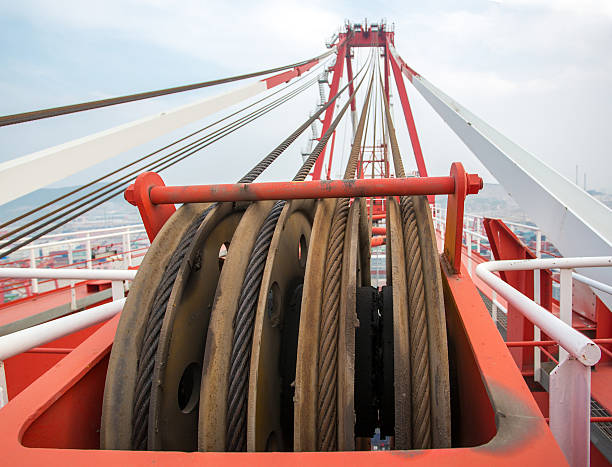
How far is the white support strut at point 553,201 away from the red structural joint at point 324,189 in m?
0.94

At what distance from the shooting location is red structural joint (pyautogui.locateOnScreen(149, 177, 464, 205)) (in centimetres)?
125


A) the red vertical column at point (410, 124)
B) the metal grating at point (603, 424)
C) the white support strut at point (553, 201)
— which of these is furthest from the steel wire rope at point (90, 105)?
the red vertical column at point (410, 124)

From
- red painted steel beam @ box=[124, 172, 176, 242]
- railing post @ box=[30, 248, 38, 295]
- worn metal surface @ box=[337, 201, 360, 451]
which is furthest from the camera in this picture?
railing post @ box=[30, 248, 38, 295]

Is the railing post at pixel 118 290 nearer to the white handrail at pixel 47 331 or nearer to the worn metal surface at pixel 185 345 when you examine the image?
the white handrail at pixel 47 331

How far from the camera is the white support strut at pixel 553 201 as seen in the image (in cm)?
174

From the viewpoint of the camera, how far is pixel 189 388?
51.0 inches

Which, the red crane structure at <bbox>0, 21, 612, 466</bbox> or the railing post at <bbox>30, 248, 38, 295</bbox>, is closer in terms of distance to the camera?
the red crane structure at <bbox>0, 21, 612, 466</bbox>

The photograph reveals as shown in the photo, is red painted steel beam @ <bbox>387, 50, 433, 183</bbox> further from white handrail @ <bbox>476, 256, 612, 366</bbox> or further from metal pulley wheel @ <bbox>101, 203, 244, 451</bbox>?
metal pulley wheel @ <bbox>101, 203, 244, 451</bbox>

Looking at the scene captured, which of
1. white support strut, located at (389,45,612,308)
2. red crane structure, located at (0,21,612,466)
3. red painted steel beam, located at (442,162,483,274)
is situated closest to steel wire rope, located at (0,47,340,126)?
red crane structure, located at (0,21,612,466)

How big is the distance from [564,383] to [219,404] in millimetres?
866

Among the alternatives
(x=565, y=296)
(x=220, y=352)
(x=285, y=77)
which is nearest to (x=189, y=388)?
(x=220, y=352)

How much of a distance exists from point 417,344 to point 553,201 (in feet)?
4.19

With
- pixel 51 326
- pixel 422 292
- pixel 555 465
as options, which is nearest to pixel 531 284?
pixel 422 292

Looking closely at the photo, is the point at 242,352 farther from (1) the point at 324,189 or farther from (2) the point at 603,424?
Answer: (2) the point at 603,424
